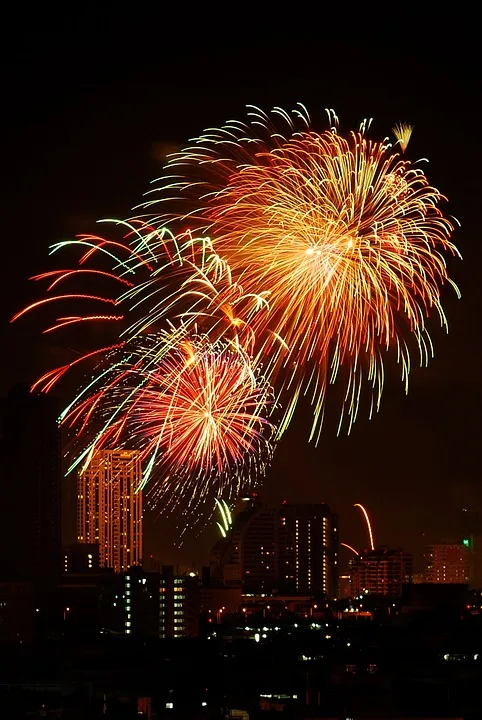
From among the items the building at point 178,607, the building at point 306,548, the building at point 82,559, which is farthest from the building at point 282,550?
the building at point 178,607

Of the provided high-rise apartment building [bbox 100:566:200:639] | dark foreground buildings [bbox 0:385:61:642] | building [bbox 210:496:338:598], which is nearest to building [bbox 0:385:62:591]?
dark foreground buildings [bbox 0:385:61:642]

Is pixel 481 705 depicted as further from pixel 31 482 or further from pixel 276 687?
pixel 31 482

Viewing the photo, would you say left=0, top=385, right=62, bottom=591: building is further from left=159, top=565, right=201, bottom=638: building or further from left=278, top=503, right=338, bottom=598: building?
left=278, top=503, right=338, bottom=598: building

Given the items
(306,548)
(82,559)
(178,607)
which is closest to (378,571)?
(306,548)

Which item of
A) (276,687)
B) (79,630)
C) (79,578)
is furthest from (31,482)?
(276,687)

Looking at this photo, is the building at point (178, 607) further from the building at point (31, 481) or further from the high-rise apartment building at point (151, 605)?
the building at point (31, 481)
